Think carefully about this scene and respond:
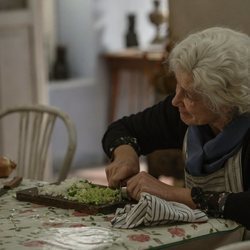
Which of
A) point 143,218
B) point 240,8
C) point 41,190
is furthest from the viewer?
point 240,8

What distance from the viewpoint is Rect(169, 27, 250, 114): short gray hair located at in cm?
185

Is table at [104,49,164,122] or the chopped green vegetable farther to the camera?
table at [104,49,164,122]

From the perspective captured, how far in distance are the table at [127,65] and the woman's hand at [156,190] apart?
131 inches

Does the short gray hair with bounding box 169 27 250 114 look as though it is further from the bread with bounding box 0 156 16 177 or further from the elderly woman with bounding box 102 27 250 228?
the bread with bounding box 0 156 16 177

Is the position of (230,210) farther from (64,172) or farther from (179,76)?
(64,172)

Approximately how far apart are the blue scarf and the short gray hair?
43 mm

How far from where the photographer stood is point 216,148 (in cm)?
192

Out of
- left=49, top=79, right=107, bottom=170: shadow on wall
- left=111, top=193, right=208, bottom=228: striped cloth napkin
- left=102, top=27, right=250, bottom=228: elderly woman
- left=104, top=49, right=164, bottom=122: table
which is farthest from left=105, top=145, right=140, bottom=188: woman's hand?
left=49, top=79, right=107, bottom=170: shadow on wall

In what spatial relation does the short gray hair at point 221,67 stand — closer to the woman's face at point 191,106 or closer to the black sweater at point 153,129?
the woman's face at point 191,106

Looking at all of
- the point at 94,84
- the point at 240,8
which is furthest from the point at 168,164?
the point at 94,84

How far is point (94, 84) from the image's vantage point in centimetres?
561

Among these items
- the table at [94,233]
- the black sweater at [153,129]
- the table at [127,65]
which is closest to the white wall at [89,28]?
the table at [127,65]

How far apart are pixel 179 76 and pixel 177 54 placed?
6cm

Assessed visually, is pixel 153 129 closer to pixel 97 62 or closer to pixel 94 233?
pixel 94 233
